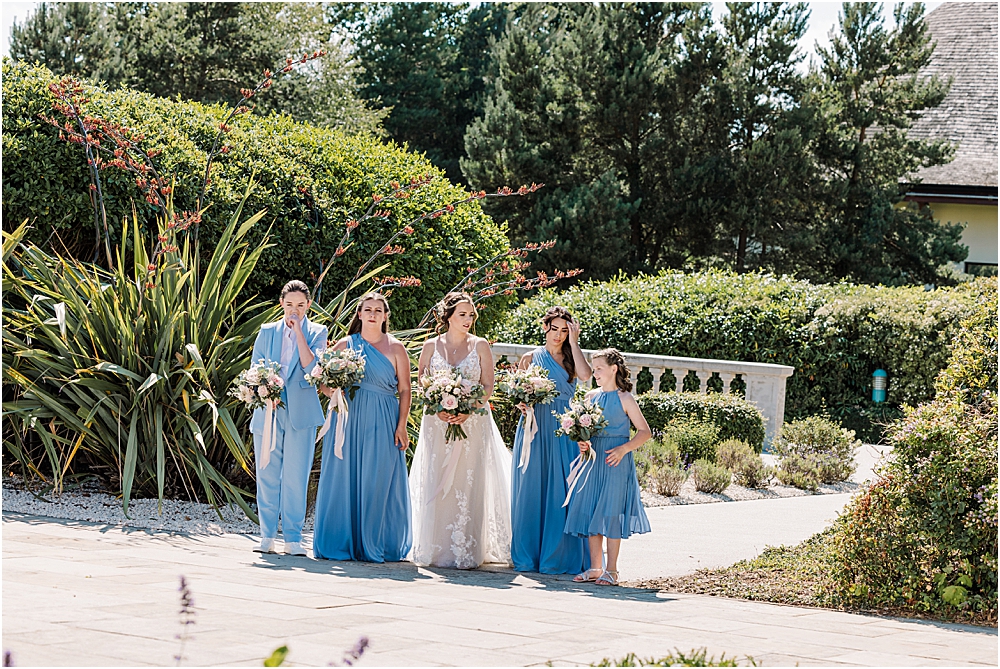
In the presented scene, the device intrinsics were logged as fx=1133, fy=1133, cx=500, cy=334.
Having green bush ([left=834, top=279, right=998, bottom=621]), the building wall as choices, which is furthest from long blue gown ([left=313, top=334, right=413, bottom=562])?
the building wall

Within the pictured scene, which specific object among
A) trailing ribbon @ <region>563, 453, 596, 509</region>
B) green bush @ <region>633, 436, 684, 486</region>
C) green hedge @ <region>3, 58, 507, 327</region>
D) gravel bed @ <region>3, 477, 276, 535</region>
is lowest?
gravel bed @ <region>3, 477, 276, 535</region>

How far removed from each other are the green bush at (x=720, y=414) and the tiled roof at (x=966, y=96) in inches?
648

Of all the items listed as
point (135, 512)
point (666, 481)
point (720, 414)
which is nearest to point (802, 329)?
point (720, 414)

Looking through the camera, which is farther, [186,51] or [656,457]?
[186,51]

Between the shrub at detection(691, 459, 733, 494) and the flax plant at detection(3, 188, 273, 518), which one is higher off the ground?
the flax plant at detection(3, 188, 273, 518)

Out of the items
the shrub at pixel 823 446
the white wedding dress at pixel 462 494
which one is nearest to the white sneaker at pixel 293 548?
the white wedding dress at pixel 462 494

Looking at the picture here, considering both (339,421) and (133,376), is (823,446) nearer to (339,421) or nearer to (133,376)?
(339,421)

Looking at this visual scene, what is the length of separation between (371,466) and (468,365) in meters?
0.96

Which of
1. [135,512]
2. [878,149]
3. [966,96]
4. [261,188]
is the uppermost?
[966,96]

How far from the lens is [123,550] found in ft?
23.6

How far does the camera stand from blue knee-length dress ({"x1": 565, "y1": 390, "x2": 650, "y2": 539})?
7.23 meters

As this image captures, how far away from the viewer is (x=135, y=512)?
8.60m

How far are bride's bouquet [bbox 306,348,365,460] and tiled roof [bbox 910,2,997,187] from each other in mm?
22925

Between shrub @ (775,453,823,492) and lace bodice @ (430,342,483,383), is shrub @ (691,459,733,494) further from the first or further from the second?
lace bodice @ (430,342,483,383)
